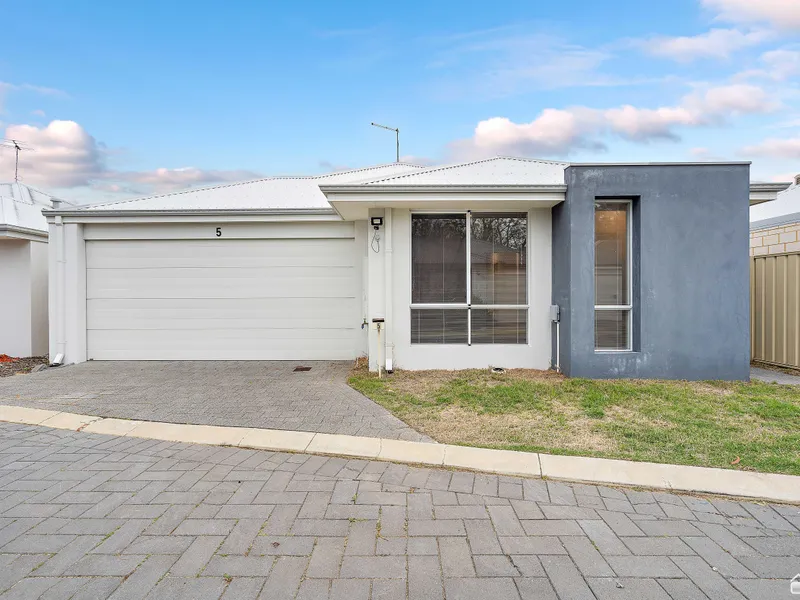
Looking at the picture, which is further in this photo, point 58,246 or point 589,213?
point 58,246

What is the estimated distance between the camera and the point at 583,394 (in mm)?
5883

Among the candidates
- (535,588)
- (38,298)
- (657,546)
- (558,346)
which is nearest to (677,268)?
(558,346)

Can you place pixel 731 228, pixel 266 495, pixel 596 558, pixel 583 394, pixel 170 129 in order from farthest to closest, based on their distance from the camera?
pixel 170 129 < pixel 731 228 < pixel 583 394 < pixel 266 495 < pixel 596 558

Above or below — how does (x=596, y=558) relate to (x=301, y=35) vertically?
below

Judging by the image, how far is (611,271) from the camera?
7031mm

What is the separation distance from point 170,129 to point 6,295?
5424 mm

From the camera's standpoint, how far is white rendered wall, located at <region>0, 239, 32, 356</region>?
938 centimetres

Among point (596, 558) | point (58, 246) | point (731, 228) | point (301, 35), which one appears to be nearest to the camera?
point (596, 558)

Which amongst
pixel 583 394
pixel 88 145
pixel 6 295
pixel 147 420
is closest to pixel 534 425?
pixel 583 394

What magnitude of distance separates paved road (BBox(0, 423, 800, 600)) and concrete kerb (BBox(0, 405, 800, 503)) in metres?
0.16

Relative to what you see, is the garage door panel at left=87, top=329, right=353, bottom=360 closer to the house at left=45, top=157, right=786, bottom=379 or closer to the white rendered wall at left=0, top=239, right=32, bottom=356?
the house at left=45, top=157, right=786, bottom=379

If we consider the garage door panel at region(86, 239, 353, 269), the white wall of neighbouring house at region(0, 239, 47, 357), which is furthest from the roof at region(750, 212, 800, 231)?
the white wall of neighbouring house at region(0, 239, 47, 357)

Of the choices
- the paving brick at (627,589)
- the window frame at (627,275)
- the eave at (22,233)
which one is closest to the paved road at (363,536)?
the paving brick at (627,589)

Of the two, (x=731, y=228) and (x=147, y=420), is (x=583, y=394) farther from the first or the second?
(x=147, y=420)
